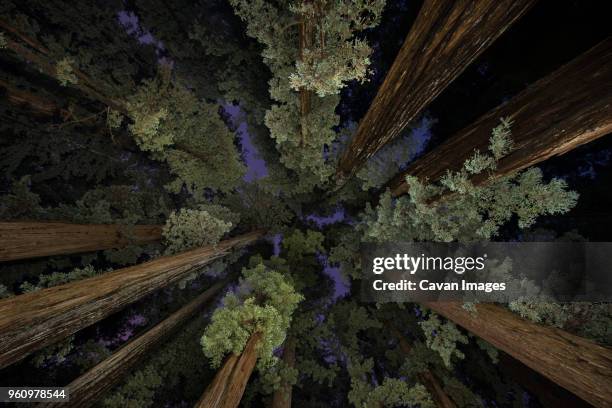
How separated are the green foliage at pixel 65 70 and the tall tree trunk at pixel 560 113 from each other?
965 cm

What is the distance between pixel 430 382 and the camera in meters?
8.97

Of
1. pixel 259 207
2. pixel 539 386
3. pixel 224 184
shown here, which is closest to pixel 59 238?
pixel 224 184

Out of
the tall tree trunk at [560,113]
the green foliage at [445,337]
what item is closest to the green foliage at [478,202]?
the tall tree trunk at [560,113]

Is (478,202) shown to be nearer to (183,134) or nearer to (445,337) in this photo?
(445,337)

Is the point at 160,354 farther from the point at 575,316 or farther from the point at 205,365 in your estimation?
the point at 575,316

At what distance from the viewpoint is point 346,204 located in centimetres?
1325

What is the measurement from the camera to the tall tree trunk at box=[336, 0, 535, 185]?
4.24m

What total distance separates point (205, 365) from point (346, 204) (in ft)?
27.4

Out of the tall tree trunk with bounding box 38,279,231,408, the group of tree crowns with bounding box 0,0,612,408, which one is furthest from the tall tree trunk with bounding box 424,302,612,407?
the tall tree trunk with bounding box 38,279,231,408

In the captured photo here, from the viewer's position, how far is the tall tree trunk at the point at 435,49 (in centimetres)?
424

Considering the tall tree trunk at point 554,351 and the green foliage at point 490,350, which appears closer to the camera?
the tall tree trunk at point 554,351

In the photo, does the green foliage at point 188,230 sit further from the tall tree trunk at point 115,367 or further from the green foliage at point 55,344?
the green foliage at point 55,344

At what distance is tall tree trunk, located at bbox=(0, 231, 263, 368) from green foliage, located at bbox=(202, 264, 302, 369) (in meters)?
1.80

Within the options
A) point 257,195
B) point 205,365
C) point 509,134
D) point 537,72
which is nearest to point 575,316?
point 509,134
